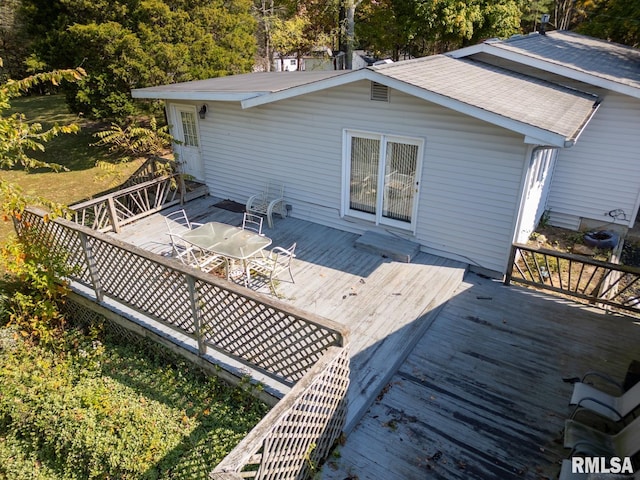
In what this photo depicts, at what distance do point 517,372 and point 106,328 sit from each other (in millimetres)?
5989

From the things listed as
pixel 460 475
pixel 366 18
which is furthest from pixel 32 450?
pixel 366 18

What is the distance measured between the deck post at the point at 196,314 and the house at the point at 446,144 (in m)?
Result: 4.35

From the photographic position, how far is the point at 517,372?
496cm

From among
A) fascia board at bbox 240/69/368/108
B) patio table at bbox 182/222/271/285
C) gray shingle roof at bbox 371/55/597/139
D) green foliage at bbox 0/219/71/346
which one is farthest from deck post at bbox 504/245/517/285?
green foliage at bbox 0/219/71/346

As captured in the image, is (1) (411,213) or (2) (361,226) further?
(2) (361,226)

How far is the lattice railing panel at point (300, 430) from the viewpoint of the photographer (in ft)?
8.79

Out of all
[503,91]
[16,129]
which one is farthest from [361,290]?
[16,129]

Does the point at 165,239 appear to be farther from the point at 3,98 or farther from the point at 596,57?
the point at 596,57

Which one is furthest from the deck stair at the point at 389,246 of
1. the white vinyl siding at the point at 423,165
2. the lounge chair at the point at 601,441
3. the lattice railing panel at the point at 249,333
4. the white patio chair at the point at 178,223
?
the lounge chair at the point at 601,441

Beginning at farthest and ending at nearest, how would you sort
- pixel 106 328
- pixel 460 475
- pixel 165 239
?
pixel 165 239 < pixel 106 328 < pixel 460 475

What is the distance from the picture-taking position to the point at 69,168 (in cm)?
1630

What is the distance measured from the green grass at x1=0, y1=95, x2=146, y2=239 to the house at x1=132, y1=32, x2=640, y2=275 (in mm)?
3126

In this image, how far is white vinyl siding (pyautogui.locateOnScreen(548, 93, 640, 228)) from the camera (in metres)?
8.26

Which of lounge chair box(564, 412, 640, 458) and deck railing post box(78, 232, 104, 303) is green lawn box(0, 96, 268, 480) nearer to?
deck railing post box(78, 232, 104, 303)
